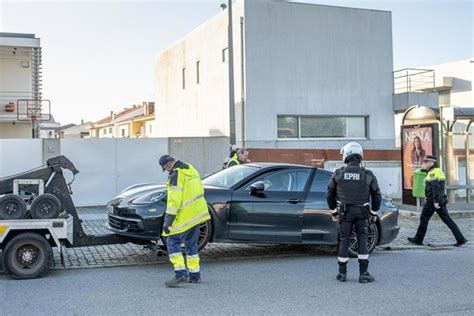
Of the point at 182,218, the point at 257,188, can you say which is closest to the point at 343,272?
the point at 257,188

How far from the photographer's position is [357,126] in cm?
1953

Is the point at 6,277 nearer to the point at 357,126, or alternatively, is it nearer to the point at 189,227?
the point at 189,227

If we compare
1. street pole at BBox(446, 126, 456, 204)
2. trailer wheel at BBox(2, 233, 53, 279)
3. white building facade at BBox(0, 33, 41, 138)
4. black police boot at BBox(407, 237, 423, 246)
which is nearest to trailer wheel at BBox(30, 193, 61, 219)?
trailer wheel at BBox(2, 233, 53, 279)

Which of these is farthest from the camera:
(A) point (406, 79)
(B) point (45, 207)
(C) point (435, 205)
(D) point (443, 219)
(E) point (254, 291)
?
(A) point (406, 79)

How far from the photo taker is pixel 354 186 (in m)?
7.23

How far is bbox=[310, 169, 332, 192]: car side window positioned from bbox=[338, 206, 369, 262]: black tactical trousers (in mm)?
1602

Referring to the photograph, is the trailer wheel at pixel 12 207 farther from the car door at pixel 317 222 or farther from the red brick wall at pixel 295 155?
the red brick wall at pixel 295 155

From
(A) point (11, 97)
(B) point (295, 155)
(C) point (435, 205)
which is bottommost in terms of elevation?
(C) point (435, 205)

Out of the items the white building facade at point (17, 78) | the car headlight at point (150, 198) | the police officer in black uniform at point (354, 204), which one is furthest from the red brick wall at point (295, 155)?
the police officer in black uniform at point (354, 204)

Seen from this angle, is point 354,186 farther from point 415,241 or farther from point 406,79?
point 406,79

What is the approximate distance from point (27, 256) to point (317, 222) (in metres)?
4.20

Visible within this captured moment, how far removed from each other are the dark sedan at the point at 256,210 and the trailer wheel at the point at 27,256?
44.7 inches

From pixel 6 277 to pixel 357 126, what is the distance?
47.4ft

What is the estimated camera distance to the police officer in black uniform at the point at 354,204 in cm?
720
